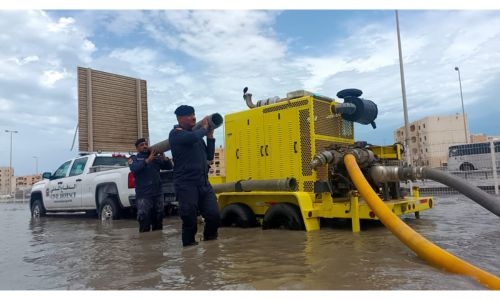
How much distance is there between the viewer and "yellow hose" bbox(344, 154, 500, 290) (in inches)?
133

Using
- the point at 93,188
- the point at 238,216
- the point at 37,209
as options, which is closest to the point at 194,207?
the point at 238,216

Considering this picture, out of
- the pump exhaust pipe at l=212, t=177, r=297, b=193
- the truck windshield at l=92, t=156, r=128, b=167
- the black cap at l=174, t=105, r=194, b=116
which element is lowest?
the pump exhaust pipe at l=212, t=177, r=297, b=193

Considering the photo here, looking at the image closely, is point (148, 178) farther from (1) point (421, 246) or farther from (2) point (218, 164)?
(2) point (218, 164)

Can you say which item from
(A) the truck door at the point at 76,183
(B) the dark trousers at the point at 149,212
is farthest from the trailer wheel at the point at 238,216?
(A) the truck door at the point at 76,183

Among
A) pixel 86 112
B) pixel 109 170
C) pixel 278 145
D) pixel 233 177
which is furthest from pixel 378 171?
pixel 86 112

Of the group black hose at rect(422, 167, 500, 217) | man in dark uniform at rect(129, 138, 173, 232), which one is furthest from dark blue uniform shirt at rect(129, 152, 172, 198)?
black hose at rect(422, 167, 500, 217)

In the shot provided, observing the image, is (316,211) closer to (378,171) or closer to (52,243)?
(378,171)

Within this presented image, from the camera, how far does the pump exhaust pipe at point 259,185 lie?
6359 mm

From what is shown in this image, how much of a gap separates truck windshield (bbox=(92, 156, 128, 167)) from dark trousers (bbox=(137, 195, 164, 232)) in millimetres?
3768

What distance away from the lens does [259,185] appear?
22.2 ft

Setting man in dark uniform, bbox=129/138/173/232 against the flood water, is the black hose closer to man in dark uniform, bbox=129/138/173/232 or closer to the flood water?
the flood water

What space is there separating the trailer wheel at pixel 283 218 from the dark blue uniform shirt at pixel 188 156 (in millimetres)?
1474

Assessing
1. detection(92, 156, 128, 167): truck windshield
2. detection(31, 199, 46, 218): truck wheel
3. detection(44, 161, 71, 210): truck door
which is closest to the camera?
detection(92, 156, 128, 167): truck windshield

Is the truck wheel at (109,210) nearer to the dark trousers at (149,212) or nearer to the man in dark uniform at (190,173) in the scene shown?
the dark trousers at (149,212)
